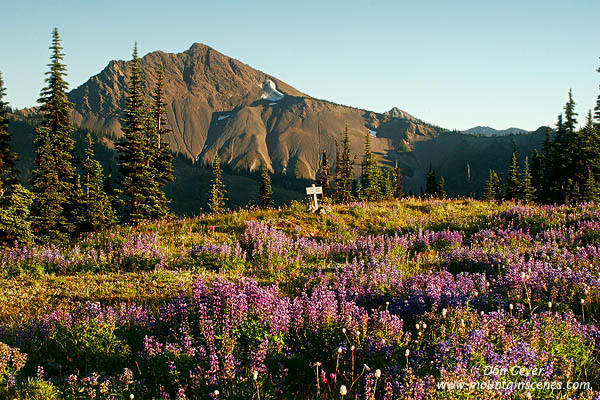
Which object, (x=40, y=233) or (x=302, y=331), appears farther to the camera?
(x=40, y=233)

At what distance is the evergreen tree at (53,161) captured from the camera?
32.3 m

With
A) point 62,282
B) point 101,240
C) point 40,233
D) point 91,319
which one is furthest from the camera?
point 40,233

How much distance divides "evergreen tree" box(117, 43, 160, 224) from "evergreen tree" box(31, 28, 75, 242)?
4904 millimetres

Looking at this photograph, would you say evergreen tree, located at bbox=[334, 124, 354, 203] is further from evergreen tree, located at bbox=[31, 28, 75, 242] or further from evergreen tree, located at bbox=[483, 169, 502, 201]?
evergreen tree, located at bbox=[31, 28, 75, 242]

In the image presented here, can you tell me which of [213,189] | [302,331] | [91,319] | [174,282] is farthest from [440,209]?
[213,189]

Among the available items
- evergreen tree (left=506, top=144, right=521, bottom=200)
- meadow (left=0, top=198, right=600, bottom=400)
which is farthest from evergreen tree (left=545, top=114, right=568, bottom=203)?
meadow (left=0, top=198, right=600, bottom=400)

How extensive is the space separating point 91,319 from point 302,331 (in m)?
3.03

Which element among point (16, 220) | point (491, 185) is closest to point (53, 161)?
point (16, 220)

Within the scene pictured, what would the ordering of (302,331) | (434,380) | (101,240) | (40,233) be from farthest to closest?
(40,233) → (101,240) → (302,331) → (434,380)

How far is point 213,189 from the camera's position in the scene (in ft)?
221

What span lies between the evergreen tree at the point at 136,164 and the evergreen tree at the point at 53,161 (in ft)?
16.1

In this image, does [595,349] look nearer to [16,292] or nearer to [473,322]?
[473,322]

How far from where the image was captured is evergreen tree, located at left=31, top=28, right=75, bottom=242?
106 feet

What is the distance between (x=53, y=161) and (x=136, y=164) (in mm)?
7040
